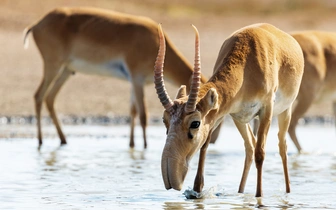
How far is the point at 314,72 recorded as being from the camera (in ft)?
42.4

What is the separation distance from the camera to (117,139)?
14.4 metres

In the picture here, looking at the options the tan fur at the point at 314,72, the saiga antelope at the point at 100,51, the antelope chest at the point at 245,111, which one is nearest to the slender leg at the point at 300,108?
the tan fur at the point at 314,72

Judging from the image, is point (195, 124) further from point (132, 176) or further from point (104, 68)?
point (104, 68)

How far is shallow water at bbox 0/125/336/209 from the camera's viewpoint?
750 centimetres

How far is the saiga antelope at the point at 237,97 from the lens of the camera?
668 cm

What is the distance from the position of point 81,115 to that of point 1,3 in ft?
73.4

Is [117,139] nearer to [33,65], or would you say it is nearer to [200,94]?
[200,94]

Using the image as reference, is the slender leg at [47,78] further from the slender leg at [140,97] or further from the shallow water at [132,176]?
the slender leg at [140,97]

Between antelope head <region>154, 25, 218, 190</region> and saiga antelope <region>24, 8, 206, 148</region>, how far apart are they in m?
6.61

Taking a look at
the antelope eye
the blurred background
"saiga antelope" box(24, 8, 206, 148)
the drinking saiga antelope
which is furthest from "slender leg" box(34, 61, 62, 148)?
the antelope eye

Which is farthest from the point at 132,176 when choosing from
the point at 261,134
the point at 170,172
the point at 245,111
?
the point at 170,172

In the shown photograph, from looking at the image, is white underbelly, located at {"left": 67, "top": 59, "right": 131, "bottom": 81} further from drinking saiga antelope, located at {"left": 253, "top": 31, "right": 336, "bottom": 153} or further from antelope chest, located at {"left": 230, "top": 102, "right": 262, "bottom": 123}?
antelope chest, located at {"left": 230, "top": 102, "right": 262, "bottom": 123}

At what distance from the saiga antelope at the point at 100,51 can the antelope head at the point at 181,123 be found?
6.61 m

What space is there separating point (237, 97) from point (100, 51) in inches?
273
